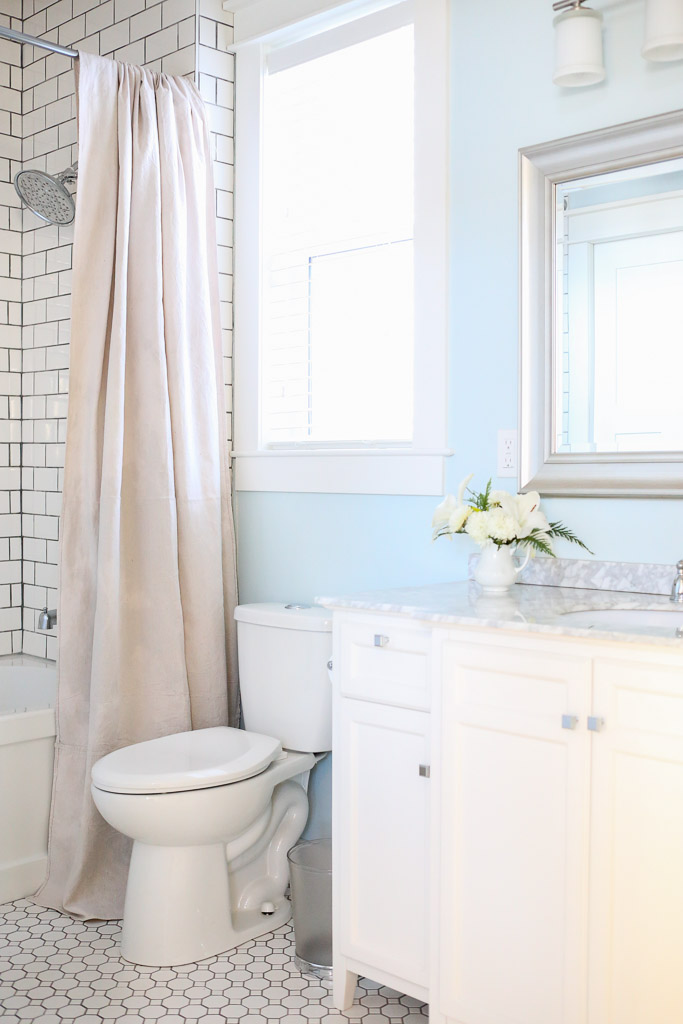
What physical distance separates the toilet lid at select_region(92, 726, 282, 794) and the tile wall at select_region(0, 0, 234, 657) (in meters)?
1.06

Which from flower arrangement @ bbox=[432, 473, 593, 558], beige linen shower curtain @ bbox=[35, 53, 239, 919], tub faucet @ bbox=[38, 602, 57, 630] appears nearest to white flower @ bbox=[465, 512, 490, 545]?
flower arrangement @ bbox=[432, 473, 593, 558]

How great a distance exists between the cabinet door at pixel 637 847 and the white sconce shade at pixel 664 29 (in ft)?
4.15

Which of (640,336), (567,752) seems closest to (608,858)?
(567,752)

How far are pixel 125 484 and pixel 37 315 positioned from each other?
1.11 meters

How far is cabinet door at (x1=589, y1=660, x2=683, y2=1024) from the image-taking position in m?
1.62

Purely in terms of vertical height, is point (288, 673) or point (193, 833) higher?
point (288, 673)

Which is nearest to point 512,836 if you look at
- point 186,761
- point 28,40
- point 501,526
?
point 501,526

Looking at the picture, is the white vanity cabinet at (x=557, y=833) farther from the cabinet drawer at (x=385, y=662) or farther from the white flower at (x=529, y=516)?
the white flower at (x=529, y=516)

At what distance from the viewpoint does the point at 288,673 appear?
2.65 m

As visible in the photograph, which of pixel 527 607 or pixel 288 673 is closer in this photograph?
pixel 527 607

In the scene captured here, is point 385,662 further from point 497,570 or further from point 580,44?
point 580,44

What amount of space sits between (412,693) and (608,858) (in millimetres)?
501

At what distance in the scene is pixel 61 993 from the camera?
7.42 feet

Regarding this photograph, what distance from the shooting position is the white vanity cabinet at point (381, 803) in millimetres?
2025
